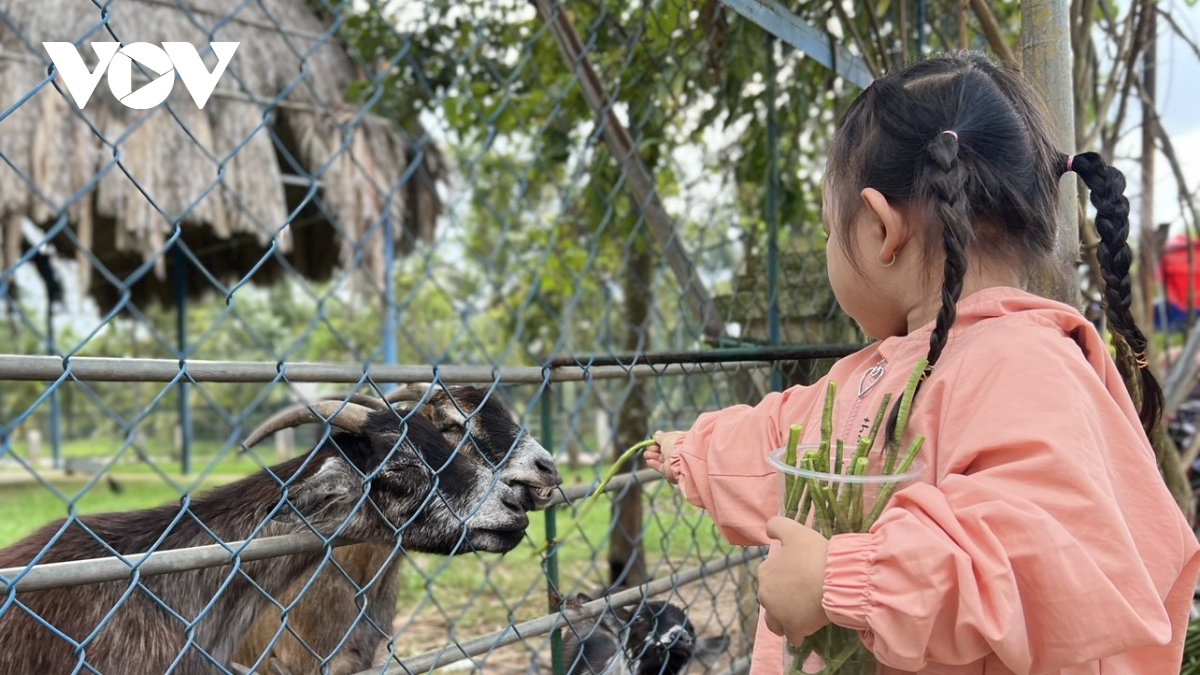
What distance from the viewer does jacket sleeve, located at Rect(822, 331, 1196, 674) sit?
111 cm

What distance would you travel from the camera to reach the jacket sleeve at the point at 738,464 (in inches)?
66.6

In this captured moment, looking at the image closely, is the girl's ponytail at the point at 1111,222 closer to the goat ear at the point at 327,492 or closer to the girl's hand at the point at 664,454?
the girl's hand at the point at 664,454

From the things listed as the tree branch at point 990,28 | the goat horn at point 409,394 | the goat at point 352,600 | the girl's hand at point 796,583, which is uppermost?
the tree branch at point 990,28

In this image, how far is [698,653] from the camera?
3.53m

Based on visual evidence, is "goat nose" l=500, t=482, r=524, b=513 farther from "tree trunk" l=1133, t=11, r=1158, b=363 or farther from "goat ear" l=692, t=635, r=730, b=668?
"tree trunk" l=1133, t=11, r=1158, b=363

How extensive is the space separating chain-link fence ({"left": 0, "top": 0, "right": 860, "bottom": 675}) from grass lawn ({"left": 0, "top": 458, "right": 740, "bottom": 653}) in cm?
5

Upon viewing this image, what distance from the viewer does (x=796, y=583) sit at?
3.95 ft

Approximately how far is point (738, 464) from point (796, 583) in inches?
21.4

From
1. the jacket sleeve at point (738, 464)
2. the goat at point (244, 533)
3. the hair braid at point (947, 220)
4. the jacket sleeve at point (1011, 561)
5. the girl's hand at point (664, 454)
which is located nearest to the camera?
the jacket sleeve at point (1011, 561)

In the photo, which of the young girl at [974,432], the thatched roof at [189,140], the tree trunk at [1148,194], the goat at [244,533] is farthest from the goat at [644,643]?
the thatched roof at [189,140]

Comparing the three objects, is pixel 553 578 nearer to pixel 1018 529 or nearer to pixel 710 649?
pixel 1018 529

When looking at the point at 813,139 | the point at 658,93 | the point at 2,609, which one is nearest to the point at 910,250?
the point at 2,609

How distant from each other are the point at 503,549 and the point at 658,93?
8.59 ft

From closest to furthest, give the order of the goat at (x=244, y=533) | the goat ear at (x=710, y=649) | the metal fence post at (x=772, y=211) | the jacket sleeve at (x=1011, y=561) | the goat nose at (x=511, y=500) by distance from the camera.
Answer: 1. the jacket sleeve at (x=1011, y=561)
2. the goat at (x=244, y=533)
3. the goat nose at (x=511, y=500)
4. the metal fence post at (x=772, y=211)
5. the goat ear at (x=710, y=649)
